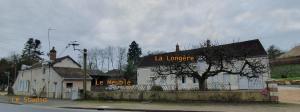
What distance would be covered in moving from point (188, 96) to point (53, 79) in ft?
83.6

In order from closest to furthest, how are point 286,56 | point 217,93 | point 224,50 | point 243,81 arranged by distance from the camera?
point 217,93 → point 224,50 → point 243,81 → point 286,56

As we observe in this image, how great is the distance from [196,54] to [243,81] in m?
14.6

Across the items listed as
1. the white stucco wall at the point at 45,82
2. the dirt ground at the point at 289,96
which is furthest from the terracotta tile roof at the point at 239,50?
the white stucco wall at the point at 45,82

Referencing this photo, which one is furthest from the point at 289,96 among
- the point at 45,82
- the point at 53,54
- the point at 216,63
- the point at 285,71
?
the point at 285,71

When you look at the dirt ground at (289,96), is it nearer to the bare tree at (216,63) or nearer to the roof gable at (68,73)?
the bare tree at (216,63)

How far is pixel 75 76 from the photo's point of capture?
4625cm

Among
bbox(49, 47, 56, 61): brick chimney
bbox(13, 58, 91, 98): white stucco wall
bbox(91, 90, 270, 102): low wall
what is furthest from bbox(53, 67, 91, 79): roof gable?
bbox(91, 90, 270, 102): low wall

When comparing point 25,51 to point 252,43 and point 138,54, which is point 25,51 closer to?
point 138,54

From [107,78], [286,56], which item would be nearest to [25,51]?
[107,78]

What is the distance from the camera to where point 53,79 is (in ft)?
151

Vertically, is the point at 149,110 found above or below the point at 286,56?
below

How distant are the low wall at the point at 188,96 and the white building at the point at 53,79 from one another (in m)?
9.19

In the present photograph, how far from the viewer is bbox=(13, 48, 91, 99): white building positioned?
145ft

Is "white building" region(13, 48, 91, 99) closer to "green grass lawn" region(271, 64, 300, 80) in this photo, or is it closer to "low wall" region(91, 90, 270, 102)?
"low wall" region(91, 90, 270, 102)
